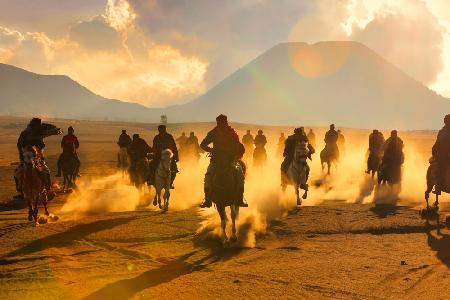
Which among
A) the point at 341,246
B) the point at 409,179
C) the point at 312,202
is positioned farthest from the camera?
the point at 409,179

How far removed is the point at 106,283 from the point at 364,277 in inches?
180

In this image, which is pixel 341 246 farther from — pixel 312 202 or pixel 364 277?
pixel 312 202

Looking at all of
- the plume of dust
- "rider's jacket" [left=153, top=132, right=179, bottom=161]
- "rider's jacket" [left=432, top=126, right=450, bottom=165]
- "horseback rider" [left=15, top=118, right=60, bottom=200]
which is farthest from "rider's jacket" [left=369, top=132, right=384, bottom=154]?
"horseback rider" [left=15, top=118, right=60, bottom=200]

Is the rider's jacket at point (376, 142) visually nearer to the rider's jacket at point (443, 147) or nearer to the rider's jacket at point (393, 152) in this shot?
the rider's jacket at point (393, 152)

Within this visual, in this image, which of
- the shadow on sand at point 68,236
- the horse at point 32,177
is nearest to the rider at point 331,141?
the shadow on sand at point 68,236

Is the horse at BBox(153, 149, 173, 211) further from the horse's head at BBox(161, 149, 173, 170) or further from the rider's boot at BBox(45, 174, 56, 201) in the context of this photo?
the rider's boot at BBox(45, 174, 56, 201)

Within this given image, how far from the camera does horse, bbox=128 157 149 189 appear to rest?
1902cm

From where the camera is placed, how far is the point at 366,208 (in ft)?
54.9

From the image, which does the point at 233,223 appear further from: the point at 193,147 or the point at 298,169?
the point at 193,147

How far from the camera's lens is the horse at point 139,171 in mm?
19016

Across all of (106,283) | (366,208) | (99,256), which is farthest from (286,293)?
(366,208)

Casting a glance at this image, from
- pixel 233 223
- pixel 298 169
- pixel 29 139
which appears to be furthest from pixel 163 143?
pixel 233 223

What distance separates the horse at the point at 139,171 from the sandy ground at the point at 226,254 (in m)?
2.23

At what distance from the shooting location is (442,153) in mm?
14328
